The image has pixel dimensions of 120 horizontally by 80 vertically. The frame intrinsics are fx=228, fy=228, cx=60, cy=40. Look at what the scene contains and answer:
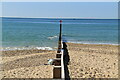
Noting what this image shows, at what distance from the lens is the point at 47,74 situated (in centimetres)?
1110

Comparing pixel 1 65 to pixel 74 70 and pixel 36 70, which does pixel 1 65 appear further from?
pixel 74 70

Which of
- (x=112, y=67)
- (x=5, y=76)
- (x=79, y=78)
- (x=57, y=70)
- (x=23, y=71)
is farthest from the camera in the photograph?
(x=112, y=67)

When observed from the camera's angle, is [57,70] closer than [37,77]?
Yes

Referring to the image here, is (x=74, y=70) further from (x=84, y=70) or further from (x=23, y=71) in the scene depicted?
(x=23, y=71)

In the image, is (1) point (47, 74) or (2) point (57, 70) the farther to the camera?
(1) point (47, 74)

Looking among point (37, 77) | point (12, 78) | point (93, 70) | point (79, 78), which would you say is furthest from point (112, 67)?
point (12, 78)

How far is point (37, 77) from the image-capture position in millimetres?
10672

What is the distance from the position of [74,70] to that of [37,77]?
2.19 metres

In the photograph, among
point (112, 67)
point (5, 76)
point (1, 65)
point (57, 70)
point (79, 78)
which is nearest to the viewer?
point (57, 70)

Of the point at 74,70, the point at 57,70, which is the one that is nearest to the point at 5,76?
the point at 74,70

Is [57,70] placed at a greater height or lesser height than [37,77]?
greater

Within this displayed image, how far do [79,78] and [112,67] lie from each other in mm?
3939

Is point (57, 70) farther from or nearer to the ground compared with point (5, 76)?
farther from the ground

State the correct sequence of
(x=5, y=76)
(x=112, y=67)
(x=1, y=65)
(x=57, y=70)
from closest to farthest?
(x=57, y=70) → (x=5, y=76) → (x=112, y=67) → (x=1, y=65)
